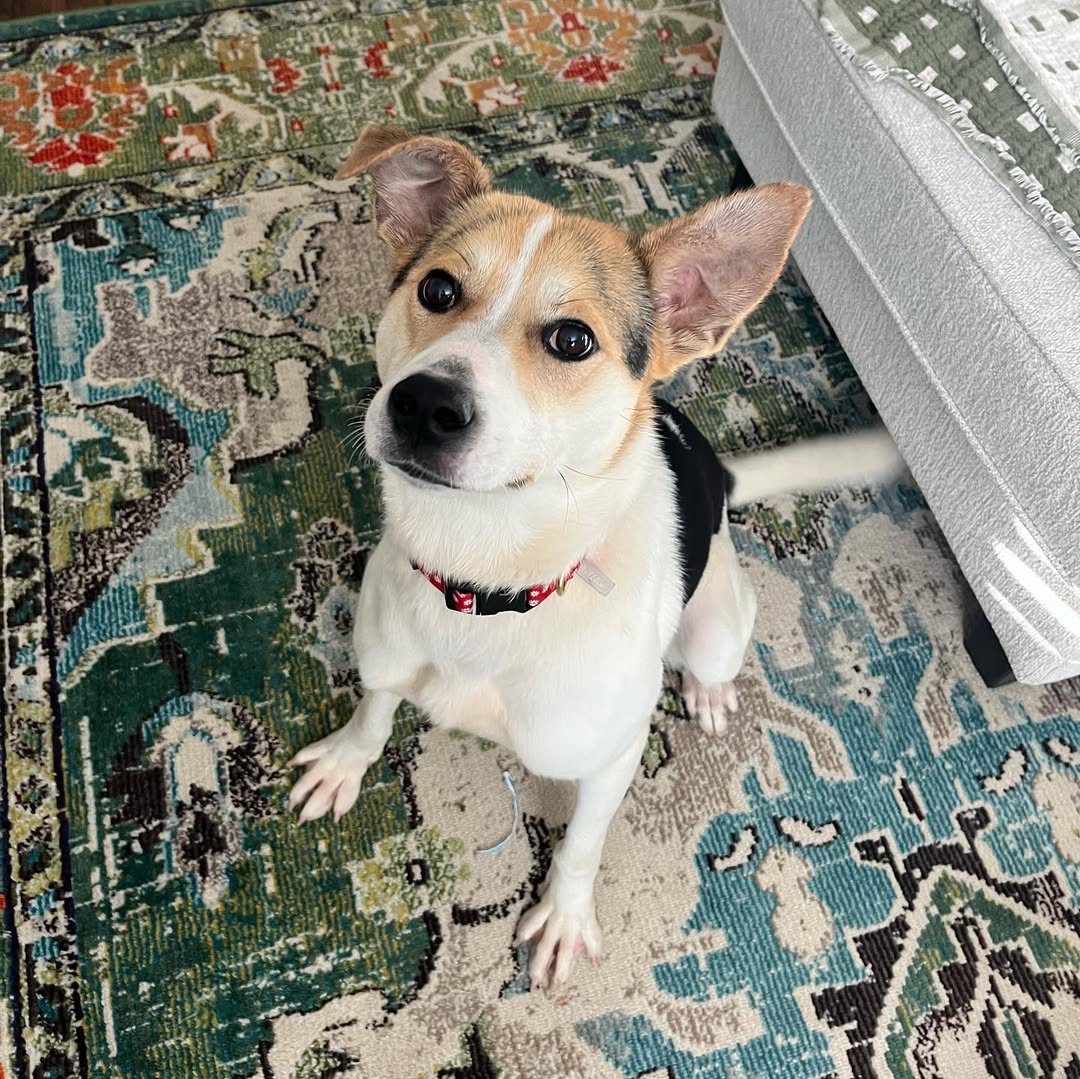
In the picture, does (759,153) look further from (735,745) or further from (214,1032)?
(214,1032)

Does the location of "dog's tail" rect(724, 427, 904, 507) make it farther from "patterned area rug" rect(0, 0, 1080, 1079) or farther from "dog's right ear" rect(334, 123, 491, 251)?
"dog's right ear" rect(334, 123, 491, 251)

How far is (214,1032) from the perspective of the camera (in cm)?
167

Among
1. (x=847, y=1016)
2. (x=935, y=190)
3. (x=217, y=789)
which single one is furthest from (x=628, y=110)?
(x=847, y=1016)

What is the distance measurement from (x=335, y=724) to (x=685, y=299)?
1.15 m

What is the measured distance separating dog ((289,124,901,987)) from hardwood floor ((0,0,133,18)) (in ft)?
7.74

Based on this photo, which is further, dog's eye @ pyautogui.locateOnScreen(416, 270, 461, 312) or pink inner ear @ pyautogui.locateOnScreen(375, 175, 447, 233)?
pink inner ear @ pyautogui.locateOnScreen(375, 175, 447, 233)

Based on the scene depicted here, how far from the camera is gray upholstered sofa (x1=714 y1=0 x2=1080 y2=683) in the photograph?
161 cm

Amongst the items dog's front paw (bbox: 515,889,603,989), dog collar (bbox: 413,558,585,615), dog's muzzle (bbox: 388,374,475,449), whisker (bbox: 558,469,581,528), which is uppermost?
dog's muzzle (bbox: 388,374,475,449)

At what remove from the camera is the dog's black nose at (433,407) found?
1.07 m

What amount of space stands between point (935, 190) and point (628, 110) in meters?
1.36

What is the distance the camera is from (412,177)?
1380 mm

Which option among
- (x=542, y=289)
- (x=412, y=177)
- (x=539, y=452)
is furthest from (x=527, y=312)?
(x=412, y=177)

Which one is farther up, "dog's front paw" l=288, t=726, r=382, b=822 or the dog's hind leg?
the dog's hind leg

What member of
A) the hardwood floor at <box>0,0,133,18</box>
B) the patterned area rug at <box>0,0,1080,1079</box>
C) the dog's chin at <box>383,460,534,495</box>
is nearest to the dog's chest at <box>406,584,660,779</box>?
the dog's chin at <box>383,460,534,495</box>
